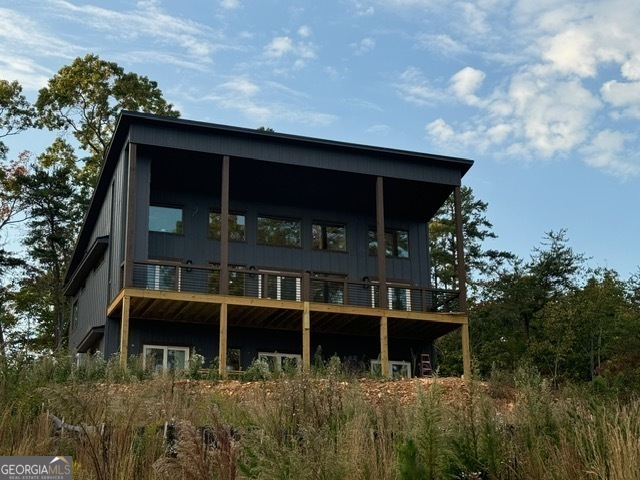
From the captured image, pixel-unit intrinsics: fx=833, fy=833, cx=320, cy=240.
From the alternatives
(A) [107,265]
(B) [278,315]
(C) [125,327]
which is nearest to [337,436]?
(C) [125,327]

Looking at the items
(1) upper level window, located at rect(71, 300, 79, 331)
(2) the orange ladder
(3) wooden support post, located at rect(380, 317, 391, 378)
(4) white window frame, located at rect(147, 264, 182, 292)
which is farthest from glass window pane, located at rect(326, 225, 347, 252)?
(1) upper level window, located at rect(71, 300, 79, 331)

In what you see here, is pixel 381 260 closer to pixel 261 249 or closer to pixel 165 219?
pixel 261 249

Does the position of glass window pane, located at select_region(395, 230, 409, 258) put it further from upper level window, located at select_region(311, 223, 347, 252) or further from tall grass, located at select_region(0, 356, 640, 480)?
tall grass, located at select_region(0, 356, 640, 480)

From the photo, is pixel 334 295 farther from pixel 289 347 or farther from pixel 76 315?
pixel 76 315

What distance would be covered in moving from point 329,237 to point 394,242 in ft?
7.51

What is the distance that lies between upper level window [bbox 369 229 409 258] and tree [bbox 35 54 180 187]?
16772 mm

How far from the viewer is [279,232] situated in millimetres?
25516

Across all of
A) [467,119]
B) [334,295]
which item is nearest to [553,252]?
[467,119]

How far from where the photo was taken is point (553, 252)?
36969 mm

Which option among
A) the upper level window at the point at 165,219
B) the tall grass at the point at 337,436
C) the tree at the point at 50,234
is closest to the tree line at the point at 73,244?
the tree at the point at 50,234

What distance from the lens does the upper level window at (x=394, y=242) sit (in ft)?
87.4

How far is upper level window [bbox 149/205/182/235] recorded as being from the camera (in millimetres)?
23812

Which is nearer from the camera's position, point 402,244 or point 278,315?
point 278,315

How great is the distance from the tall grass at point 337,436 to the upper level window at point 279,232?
16586 millimetres
